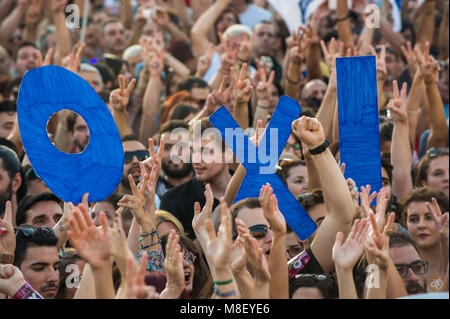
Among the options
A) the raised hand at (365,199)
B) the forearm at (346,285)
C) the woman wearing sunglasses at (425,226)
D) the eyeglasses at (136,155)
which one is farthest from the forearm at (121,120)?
the forearm at (346,285)

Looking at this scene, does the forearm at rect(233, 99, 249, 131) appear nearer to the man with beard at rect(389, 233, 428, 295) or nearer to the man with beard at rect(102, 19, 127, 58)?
the man with beard at rect(389, 233, 428, 295)

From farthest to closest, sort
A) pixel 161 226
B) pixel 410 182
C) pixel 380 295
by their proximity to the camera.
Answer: pixel 410 182 < pixel 161 226 < pixel 380 295

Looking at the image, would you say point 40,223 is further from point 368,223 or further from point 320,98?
point 320,98

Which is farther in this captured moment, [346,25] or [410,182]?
[346,25]

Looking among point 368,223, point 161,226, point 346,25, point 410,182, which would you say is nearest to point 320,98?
point 346,25

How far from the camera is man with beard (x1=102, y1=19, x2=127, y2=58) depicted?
922 cm

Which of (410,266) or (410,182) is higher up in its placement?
(410,182)

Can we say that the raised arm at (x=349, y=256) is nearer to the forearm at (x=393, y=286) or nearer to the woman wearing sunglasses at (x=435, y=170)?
the forearm at (x=393, y=286)

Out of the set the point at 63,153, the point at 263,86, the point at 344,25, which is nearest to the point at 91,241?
the point at 63,153

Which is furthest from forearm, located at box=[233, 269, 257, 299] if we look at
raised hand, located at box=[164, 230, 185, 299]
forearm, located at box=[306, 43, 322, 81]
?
forearm, located at box=[306, 43, 322, 81]

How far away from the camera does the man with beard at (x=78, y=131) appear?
20.5 feet

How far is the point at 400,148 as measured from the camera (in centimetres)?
534

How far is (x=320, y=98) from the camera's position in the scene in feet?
22.4
